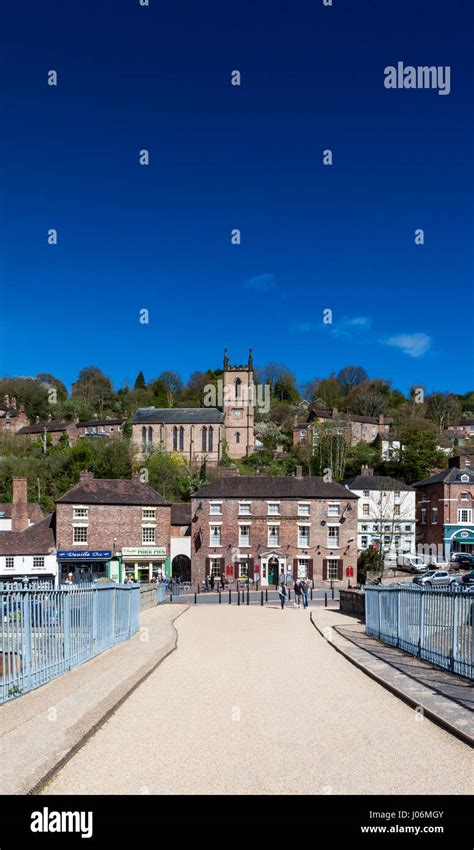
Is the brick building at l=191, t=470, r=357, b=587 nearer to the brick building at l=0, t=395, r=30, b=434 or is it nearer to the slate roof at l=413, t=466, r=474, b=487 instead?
the slate roof at l=413, t=466, r=474, b=487

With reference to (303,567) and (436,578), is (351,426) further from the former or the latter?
(436,578)

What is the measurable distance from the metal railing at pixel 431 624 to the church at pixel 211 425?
286 ft

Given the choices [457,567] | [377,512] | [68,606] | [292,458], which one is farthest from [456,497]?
[68,606]

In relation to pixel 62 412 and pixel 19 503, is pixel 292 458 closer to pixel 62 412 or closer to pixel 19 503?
pixel 62 412

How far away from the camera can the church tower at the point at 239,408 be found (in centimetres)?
10856

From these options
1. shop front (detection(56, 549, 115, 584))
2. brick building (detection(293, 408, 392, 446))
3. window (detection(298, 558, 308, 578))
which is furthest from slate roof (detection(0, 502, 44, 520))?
brick building (detection(293, 408, 392, 446))

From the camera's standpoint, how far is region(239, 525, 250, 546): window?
57719 mm

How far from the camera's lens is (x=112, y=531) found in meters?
55.5

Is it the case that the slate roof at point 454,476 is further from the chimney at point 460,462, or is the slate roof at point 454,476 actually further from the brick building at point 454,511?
the chimney at point 460,462

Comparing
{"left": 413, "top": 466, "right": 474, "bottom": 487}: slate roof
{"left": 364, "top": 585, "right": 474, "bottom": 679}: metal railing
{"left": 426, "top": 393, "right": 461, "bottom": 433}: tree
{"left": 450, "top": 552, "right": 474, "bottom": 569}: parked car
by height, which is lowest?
{"left": 450, "top": 552, "right": 474, "bottom": 569}: parked car

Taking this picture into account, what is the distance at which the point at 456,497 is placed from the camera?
64.5 metres

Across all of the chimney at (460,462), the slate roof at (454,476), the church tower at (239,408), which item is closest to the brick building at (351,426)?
the church tower at (239,408)

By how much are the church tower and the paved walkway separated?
91.6 metres
